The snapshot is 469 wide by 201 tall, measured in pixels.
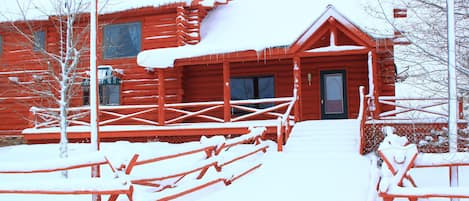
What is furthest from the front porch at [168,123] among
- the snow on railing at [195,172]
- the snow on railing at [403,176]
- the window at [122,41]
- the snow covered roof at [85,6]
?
the snow on railing at [403,176]

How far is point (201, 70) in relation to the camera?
680 inches

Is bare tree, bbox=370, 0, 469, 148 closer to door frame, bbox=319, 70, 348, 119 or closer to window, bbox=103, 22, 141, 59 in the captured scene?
door frame, bbox=319, 70, 348, 119

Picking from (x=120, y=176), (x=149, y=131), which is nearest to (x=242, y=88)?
(x=149, y=131)

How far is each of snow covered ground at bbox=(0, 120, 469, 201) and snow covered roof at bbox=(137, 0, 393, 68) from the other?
2988 millimetres

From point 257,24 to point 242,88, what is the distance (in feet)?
8.16

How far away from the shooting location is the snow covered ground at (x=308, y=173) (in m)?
7.40

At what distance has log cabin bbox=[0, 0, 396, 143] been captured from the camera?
570 inches

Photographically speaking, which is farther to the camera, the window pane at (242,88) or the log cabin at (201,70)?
the window pane at (242,88)

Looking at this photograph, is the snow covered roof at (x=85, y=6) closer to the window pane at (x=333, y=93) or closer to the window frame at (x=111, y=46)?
the window frame at (x=111, y=46)

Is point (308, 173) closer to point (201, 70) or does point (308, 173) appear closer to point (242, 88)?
point (242, 88)

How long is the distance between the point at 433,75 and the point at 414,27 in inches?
38.1

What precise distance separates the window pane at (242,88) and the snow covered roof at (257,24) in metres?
1.86

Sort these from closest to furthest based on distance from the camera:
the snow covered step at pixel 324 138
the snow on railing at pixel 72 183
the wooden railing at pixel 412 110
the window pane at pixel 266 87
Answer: the snow on railing at pixel 72 183, the snow covered step at pixel 324 138, the wooden railing at pixel 412 110, the window pane at pixel 266 87

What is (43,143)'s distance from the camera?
55.2ft
